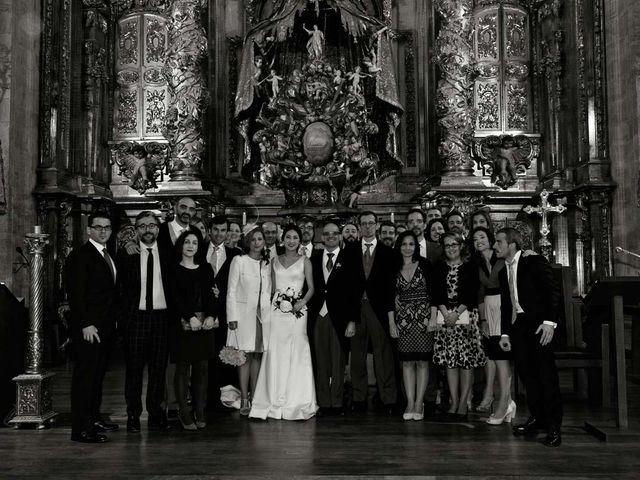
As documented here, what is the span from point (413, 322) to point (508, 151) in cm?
796

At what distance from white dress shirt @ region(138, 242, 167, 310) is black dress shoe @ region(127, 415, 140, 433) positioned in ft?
→ 3.01

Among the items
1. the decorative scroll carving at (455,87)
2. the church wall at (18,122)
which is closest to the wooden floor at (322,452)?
the church wall at (18,122)

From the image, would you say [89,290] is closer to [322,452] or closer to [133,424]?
[133,424]

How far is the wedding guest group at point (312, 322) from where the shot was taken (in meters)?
5.66

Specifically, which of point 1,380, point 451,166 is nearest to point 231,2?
point 451,166

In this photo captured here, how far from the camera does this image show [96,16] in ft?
43.7

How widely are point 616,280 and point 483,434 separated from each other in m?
3.59

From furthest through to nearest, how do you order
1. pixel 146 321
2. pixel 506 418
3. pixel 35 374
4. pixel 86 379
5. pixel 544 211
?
1. pixel 544 211
2. pixel 35 374
3. pixel 506 418
4. pixel 146 321
5. pixel 86 379

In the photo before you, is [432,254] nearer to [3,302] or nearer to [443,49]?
[3,302]

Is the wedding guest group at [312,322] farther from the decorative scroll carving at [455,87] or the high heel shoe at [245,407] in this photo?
the decorative scroll carving at [455,87]

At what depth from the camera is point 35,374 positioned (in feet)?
20.6

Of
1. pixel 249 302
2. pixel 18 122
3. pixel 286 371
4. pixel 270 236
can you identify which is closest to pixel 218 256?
pixel 270 236

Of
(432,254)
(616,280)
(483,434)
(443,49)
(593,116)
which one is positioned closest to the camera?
(483,434)

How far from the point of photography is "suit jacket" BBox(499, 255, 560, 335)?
18.0ft
